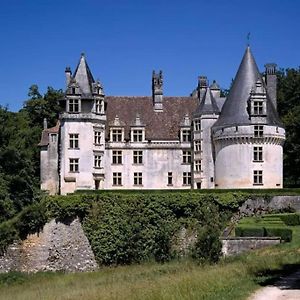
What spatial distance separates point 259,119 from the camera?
37281mm

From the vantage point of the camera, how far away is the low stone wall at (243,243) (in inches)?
1060

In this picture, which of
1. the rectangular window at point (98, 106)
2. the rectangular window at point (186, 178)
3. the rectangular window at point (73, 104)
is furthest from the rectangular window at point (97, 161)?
the rectangular window at point (186, 178)

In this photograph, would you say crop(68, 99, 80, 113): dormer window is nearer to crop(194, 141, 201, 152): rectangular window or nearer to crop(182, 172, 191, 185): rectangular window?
crop(194, 141, 201, 152): rectangular window

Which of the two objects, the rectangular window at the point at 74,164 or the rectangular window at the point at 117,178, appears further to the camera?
the rectangular window at the point at 117,178

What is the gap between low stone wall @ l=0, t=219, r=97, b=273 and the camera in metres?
30.5

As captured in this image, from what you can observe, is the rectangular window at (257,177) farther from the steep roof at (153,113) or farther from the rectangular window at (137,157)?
the rectangular window at (137,157)

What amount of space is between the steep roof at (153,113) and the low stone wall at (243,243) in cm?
1427

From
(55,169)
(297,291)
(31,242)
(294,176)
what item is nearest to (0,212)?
(31,242)

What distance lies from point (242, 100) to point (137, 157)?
27.3ft

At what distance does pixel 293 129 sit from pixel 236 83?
10.5 m

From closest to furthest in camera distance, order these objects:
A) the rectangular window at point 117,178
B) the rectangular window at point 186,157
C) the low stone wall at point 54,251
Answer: the low stone wall at point 54,251 → the rectangular window at point 117,178 → the rectangular window at point 186,157

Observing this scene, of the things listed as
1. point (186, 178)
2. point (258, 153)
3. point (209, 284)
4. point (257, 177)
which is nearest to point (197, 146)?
point (186, 178)

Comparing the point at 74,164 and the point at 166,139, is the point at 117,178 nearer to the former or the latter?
the point at 74,164

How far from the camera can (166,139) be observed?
40.8 m
